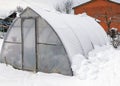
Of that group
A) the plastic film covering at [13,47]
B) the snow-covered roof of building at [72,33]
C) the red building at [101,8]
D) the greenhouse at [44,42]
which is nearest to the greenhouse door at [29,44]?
the greenhouse at [44,42]

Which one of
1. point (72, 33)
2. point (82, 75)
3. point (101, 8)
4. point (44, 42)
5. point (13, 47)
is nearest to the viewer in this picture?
point (82, 75)

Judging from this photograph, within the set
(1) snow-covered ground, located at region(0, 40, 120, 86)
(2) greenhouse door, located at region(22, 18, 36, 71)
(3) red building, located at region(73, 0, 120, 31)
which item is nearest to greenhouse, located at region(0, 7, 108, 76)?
(2) greenhouse door, located at region(22, 18, 36, 71)

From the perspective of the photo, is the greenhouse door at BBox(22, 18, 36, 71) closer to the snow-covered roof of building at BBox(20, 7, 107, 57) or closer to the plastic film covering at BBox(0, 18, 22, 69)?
the plastic film covering at BBox(0, 18, 22, 69)

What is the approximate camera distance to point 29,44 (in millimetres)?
9852

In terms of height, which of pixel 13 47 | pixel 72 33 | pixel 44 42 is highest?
pixel 72 33

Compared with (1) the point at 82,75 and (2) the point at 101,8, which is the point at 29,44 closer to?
(1) the point at 82,75

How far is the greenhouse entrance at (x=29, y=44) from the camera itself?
9672mm

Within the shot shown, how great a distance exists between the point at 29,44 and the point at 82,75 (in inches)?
110

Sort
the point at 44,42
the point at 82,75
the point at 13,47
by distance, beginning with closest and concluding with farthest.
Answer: the point at 82,75 → the point at 44,42 → the point at 13,47

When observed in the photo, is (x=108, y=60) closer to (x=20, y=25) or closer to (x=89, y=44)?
(x=89, y=44)

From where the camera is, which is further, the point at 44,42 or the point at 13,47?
the point at 13,47

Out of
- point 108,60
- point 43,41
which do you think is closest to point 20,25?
point 43,41

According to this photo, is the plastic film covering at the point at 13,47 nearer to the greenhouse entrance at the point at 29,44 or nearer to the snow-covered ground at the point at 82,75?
the greenhouse entrance at the point at 29,44

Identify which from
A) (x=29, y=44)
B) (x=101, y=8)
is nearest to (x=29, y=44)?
(x=29, y=44)
